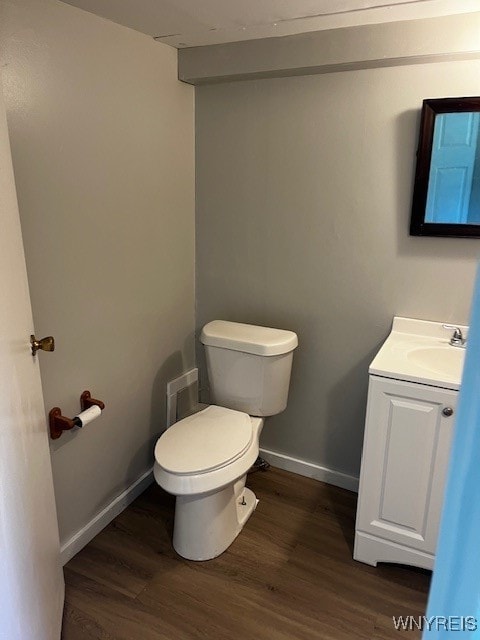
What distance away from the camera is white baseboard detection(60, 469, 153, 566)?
1.87 meters

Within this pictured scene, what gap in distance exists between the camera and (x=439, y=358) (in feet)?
6.21

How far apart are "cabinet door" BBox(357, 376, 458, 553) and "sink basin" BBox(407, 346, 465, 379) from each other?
0.73 ft

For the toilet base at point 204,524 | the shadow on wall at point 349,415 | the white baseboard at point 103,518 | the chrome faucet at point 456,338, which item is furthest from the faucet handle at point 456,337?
the white baseboard at point 103,518

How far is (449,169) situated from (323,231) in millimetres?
557

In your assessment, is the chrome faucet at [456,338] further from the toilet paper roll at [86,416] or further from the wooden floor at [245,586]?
the toilet paper roll at [86,416]

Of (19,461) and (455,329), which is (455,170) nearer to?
(455,329)

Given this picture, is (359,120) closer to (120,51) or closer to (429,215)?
(429,215)

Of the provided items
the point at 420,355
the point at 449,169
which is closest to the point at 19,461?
the point at 420,355

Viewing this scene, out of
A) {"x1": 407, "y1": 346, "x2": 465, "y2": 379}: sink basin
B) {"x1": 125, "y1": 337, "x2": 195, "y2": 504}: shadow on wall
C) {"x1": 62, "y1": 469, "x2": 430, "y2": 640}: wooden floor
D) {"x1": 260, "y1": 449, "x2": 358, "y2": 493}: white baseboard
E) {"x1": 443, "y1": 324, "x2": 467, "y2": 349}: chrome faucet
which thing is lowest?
{"x1": 62, "y1": 469, "x2": 430, "y2": 640}: wooden floor

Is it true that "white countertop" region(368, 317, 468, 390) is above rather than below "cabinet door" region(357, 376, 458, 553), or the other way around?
above

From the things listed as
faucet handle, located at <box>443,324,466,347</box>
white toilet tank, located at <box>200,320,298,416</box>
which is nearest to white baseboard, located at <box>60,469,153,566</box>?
white toilet tank, located at <box>200,320,298,416</box>

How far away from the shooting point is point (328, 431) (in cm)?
234

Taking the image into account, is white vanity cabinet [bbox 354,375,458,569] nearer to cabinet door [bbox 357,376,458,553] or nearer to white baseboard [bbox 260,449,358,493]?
cabinet door [bbox 357,376,458,553]
